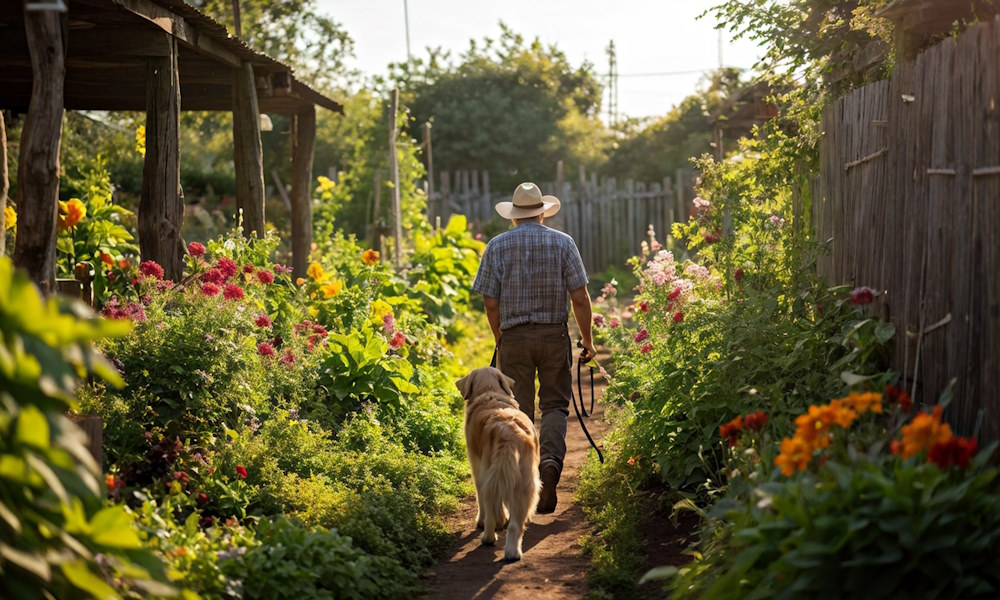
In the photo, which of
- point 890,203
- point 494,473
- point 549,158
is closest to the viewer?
point 890,203

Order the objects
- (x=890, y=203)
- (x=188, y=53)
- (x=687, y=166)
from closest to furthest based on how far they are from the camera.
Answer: (x=890, y=203) < (x=188, y=53) < (x=687, y=166)

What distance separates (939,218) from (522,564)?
2.81m

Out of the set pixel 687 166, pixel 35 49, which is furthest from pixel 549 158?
pixel 35 49

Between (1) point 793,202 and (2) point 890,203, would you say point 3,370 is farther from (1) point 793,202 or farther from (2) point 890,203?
(1) point 793,202

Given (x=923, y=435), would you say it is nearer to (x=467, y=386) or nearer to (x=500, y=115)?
(x=467, y=386)

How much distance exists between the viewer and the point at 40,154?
6543 millimetres

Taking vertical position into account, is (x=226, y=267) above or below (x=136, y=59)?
below

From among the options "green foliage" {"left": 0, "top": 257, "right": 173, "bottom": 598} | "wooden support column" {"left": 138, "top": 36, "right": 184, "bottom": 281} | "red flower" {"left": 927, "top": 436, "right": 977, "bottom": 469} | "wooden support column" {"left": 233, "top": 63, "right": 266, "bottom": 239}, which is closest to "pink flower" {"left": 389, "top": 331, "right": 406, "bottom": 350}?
"wooden support column" {"left": 138, "top": 36, "right": 184, "bottom": 281}

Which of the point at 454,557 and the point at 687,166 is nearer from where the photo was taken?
the point at 454,557

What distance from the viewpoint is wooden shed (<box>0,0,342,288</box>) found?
6.55 m

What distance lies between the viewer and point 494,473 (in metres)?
6.04

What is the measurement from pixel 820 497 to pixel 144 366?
4.09 metres

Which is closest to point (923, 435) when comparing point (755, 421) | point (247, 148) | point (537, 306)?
point (755, 421)

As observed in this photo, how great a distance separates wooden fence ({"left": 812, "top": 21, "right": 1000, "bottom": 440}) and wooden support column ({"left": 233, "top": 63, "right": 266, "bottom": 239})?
643 centimetres
